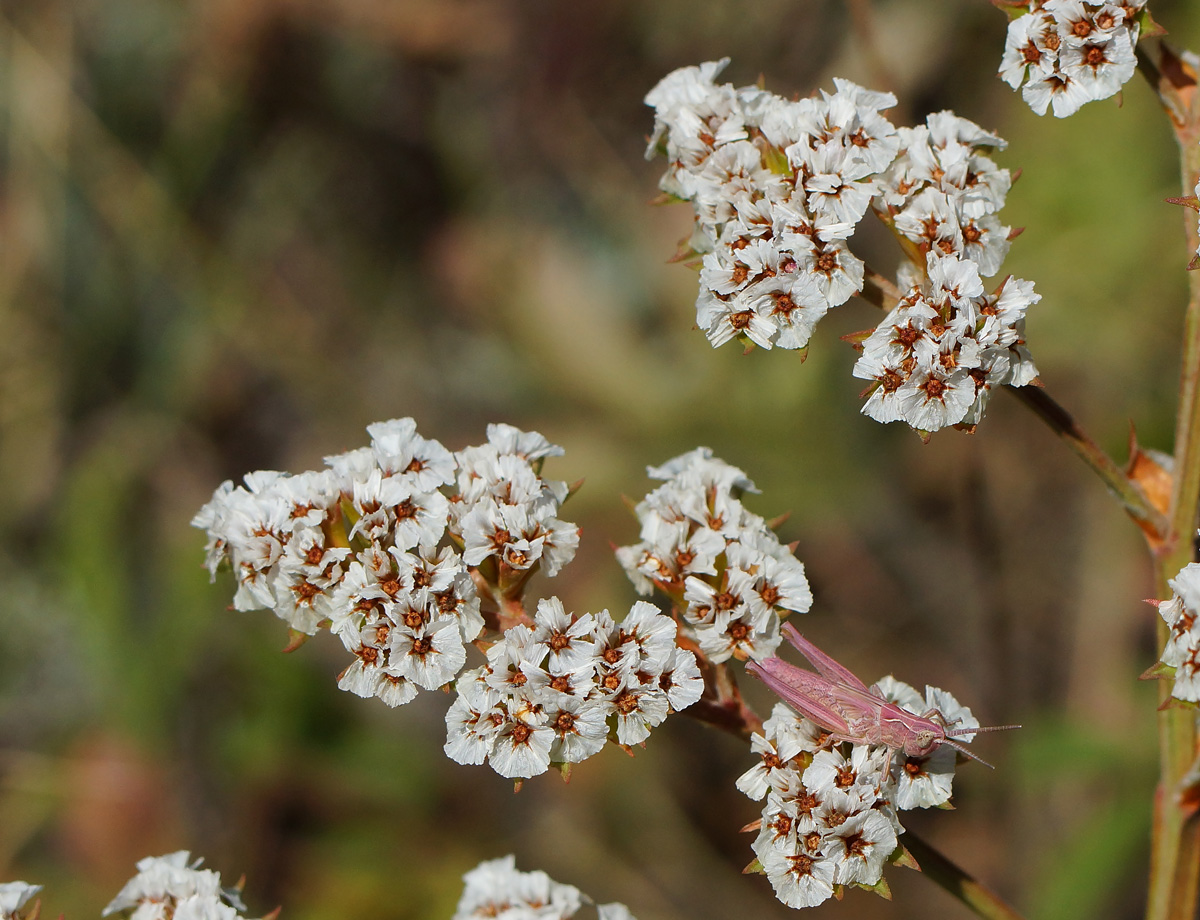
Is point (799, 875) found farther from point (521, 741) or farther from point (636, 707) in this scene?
point (521, 741)

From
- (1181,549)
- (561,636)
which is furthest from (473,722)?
(1181,549)

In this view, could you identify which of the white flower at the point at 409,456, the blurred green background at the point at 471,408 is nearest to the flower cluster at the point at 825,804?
the white flower at the point at 409,456

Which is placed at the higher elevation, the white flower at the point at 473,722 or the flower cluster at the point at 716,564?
the flower cluster at the point at 716,564

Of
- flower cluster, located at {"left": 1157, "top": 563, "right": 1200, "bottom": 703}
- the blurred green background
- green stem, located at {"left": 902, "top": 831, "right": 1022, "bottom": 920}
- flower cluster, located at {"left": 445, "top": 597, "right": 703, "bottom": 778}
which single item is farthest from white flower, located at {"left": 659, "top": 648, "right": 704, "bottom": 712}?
the blurred green background

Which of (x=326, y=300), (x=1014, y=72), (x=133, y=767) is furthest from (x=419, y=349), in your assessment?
(x=1014, y=72)

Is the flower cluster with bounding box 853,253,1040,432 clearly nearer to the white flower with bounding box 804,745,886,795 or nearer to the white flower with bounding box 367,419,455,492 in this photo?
the white flower with bounding box 804,745,886,795

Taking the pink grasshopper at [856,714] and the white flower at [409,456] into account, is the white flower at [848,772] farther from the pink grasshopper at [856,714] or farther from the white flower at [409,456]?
the white flower at [409,456]

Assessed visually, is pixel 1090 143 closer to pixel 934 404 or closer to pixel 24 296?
pixel 934 404
